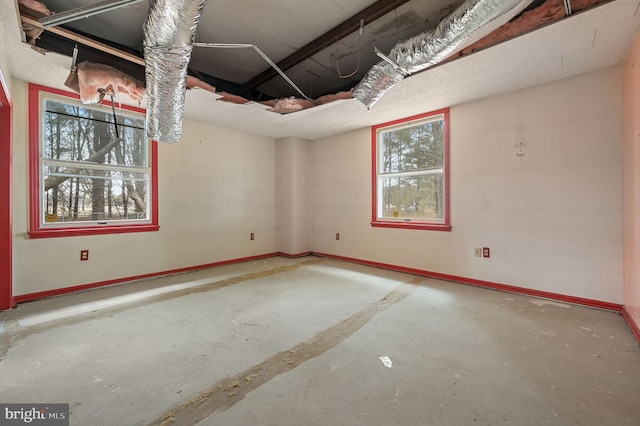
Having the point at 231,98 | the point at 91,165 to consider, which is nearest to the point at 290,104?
the point at 231,98

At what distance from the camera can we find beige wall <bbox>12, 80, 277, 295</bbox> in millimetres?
2812

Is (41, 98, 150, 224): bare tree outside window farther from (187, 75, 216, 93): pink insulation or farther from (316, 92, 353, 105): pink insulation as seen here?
(316, 92, 353, 105): pink insulation

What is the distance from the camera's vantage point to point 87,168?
10.6ft

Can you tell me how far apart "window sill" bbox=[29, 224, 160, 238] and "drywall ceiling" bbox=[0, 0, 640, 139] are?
157cm

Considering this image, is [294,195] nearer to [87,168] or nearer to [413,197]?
[413,197]

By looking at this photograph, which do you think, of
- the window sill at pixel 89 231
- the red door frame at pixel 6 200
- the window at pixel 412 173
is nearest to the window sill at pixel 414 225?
the window at pixel 412 173

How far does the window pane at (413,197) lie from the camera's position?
3.75m

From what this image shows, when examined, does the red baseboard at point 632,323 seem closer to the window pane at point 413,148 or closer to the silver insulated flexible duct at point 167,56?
the window pane at point 413,148

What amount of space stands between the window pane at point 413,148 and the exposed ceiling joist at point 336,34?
181 centimetres

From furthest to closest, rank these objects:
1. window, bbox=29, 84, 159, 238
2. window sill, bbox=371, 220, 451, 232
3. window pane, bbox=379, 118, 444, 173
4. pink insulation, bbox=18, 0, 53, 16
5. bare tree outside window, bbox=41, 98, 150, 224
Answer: window pane, bbox=379, 118, 444, 173
window sill, bbox=371, 220, 451, 232
bare tree outside window, bbox=41, 98, 150, 224
window, bbox=29, 84, 159, 238
pink insulation, bbox=18, 0, 53, 16

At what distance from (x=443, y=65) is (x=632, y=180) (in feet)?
5.98

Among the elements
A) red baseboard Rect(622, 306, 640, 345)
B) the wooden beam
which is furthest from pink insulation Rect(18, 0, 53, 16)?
red baseboard Rect(622, 306, 640, 345)

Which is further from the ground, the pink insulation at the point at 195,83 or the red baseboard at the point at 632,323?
the pink insulation at the point at 195,83

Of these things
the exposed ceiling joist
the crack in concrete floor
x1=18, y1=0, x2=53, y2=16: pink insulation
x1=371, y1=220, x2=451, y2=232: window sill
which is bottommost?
the crack in concrete floor
